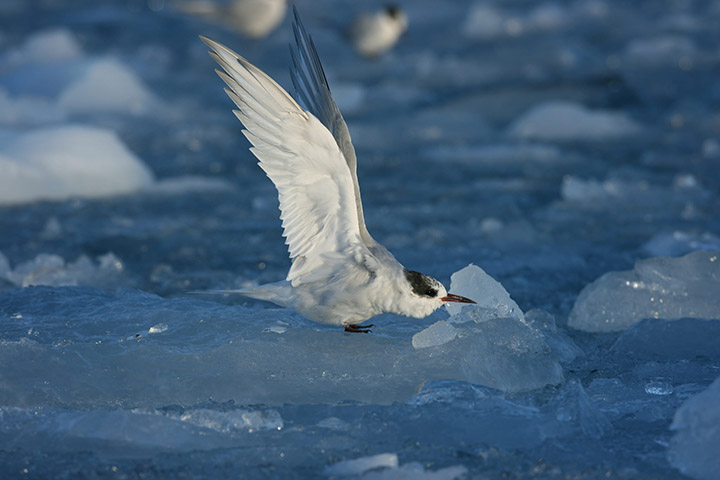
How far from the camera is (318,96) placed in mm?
3549

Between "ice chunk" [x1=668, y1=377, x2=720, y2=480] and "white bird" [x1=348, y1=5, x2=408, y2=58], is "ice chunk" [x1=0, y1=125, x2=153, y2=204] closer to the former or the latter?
"ice chunk" [x1=668, y1=377, x2=720, y2=480]

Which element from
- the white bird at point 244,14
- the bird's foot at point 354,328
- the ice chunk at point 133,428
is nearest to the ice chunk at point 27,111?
the white bird at point 244,14

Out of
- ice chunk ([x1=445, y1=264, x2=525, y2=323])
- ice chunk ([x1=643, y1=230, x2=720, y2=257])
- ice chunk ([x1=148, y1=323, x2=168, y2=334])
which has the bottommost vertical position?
ice chunk ([x1=643, y1=230, x2=720, y2=257])

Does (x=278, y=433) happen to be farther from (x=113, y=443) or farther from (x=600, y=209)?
(x=600, y=209)

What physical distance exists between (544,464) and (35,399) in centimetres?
182

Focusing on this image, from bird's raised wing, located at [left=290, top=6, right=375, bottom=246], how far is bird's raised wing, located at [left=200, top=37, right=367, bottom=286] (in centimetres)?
11

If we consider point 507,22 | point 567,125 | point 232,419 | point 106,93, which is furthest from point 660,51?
point 232,419

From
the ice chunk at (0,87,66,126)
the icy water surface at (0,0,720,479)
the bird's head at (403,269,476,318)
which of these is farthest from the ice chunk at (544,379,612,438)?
the ice chunk at (0,87,66,126)

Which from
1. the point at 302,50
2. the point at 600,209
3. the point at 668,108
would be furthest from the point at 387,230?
the point at 668,108

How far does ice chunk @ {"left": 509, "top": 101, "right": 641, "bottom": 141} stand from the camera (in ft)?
28.2

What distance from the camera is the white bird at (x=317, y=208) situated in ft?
10.0

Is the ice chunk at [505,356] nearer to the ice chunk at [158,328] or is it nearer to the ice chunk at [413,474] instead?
the ice chunk at [413,474]

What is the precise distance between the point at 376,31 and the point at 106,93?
4096 mm

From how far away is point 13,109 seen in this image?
819cm
